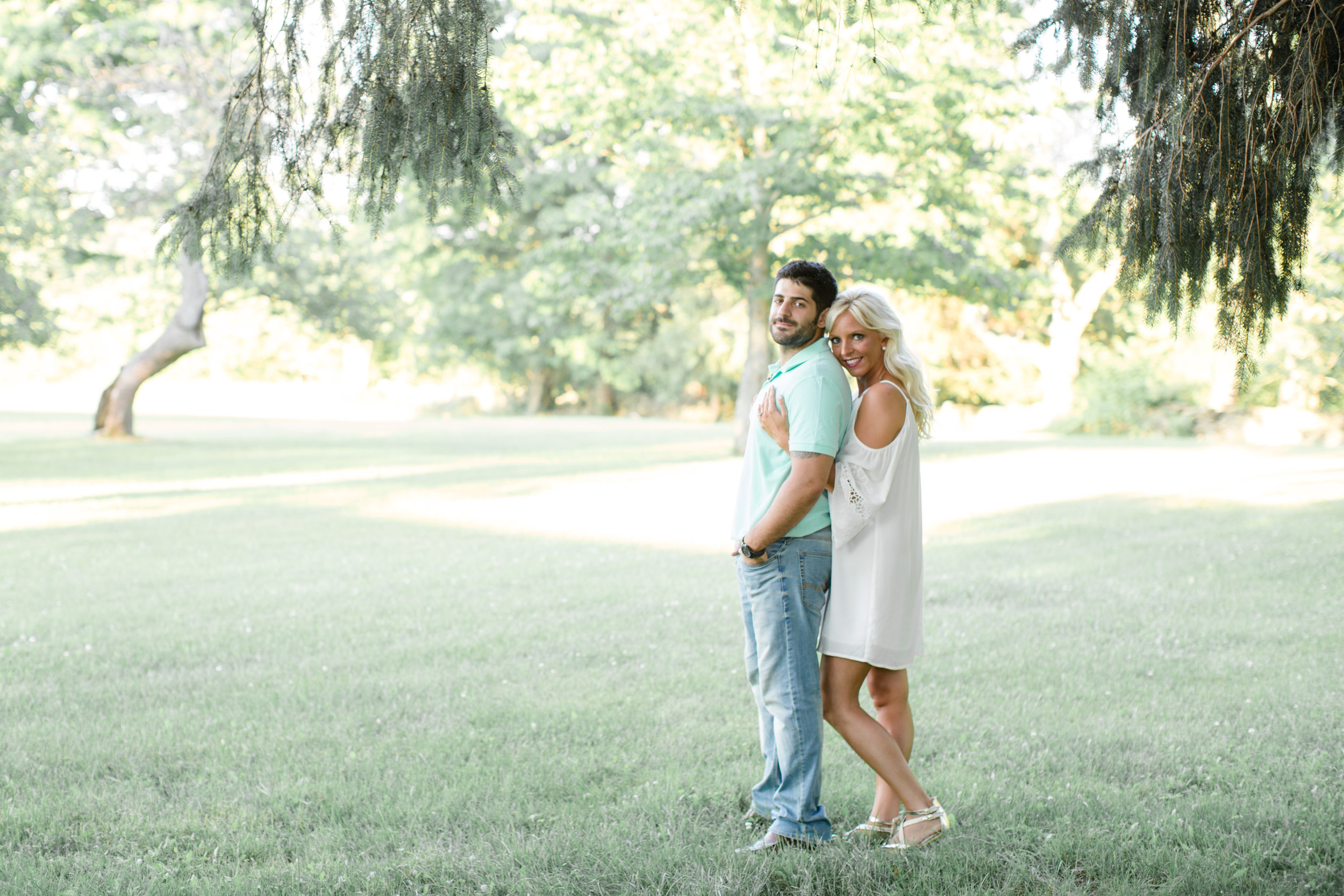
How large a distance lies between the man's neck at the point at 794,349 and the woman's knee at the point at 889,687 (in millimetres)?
1149

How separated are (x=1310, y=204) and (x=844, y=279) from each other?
1832 centimetres

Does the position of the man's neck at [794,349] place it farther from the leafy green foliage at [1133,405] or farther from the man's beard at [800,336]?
the leafy green foliage at [1133,405]

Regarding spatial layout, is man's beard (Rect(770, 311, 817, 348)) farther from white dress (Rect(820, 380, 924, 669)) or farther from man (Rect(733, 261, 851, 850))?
white dress (Rect(820, 380, 924, 669))

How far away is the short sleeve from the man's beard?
0.18 m

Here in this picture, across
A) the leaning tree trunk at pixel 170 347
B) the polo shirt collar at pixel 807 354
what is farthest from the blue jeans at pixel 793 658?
the leaning tree trunk at pixel 170 347

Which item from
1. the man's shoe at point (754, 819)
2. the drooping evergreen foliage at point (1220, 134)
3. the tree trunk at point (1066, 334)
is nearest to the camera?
the drooping evergreen foliage at point (1220, 134)

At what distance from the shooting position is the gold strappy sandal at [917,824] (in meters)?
3.77

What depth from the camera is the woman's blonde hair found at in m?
3.62

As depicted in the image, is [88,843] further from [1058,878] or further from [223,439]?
[223,439]

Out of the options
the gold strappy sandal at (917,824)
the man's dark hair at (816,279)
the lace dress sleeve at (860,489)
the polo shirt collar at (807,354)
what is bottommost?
the gold strappy sandal at (917,824)

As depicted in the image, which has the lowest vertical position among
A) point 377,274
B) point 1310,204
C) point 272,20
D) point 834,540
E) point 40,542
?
point 40,542

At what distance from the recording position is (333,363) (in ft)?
254

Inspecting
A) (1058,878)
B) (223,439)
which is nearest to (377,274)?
(223,439)

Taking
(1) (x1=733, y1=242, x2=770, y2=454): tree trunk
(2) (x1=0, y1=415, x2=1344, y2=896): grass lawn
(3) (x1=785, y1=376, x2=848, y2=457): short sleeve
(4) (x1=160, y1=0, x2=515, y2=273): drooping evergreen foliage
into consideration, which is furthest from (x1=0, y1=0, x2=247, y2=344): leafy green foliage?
(3) (x1=785, y1=376, x2=848, y2=457): short sleeve
